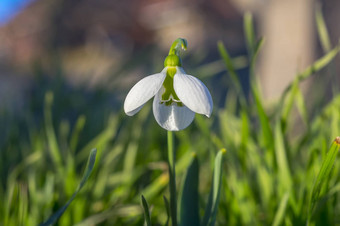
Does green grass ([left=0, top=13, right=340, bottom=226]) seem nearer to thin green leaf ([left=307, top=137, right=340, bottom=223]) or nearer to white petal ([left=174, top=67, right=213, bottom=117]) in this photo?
thin green leaf ([left=307, top=137, right=340, bottom=223])

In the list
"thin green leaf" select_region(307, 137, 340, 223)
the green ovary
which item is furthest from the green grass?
the green ovary

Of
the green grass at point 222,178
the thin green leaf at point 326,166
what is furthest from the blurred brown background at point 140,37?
the thin green leaf at point 326,166

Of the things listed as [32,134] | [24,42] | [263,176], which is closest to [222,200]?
[263,176]

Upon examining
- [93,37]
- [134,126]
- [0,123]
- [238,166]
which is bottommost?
[238,166]

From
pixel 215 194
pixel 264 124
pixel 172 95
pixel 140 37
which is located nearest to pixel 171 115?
pixel 172 95

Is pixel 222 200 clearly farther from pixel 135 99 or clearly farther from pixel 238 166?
pixel 135 99

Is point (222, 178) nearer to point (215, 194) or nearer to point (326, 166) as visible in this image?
point (215, 194)

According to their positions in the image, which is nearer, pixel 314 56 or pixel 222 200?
pixel 222 200

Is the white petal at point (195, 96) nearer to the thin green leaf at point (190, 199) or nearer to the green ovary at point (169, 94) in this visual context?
the green ovary at point (169, 94)
